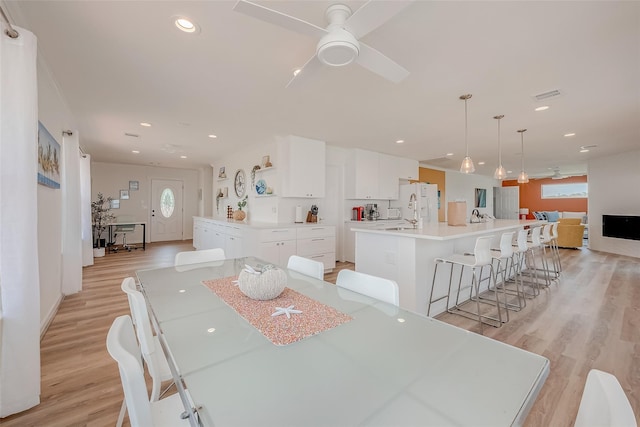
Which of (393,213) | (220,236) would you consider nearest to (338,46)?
(220,236)

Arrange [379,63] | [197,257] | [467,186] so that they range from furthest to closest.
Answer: [467,186] → [197,257] → [379,63]

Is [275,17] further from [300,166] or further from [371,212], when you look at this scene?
[371,212]

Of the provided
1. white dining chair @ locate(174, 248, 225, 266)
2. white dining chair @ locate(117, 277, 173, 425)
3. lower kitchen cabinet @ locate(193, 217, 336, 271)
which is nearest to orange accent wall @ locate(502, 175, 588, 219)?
lower kitchen cabinet @ locate(193, 217, 336, 271)

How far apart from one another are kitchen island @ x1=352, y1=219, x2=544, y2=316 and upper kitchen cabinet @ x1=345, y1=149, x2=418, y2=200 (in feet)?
7.92

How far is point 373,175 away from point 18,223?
205 inches

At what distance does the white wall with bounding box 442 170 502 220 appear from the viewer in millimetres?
8438

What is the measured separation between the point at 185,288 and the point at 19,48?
1.62m

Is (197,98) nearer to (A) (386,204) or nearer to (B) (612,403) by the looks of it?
(B) (612,403)

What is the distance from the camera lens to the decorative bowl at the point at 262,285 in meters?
1.31

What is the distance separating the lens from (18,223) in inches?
58.6

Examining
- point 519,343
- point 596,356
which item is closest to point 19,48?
point 519,343

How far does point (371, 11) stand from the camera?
1.26 meters

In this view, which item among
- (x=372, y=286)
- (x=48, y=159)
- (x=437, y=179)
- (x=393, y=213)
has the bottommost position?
(x=372, y=286)

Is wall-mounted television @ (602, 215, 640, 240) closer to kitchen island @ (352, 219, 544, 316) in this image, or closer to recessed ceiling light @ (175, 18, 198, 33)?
kitchen island @ (352, 219, 544, 316)
